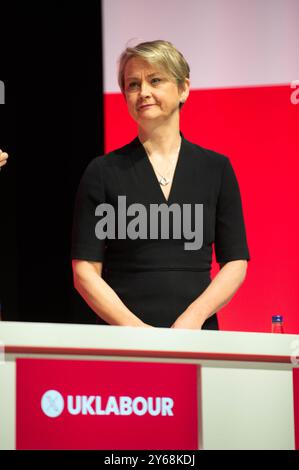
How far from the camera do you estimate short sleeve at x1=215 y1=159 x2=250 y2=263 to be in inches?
97.6

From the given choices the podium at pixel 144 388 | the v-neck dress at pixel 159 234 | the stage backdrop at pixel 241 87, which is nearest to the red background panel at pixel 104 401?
the podium at pixel 144 388

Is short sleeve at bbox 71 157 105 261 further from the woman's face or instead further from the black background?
the black background

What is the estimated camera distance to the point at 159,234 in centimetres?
241

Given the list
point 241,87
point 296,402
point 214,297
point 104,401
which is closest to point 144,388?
point 104,401

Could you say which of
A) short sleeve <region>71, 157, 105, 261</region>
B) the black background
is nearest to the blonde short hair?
short sleeve <region>71, 157, 105, 261</region>

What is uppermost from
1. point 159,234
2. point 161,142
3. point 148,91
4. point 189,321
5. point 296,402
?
point 148,91

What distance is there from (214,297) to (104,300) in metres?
0.28

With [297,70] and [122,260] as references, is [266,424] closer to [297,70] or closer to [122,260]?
[122,260]

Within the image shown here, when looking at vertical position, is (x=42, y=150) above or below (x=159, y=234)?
above

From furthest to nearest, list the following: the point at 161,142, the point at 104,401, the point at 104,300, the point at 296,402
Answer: the point at 161,142
the point at 104,300
the point at 296,402
the point at 104,401

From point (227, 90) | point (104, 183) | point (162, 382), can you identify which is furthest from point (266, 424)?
point (227, 90)

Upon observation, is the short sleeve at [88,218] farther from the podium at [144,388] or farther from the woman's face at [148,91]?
the podium at [144,388]

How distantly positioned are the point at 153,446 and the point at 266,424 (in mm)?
261

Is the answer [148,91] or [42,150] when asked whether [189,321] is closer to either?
[148,91]
